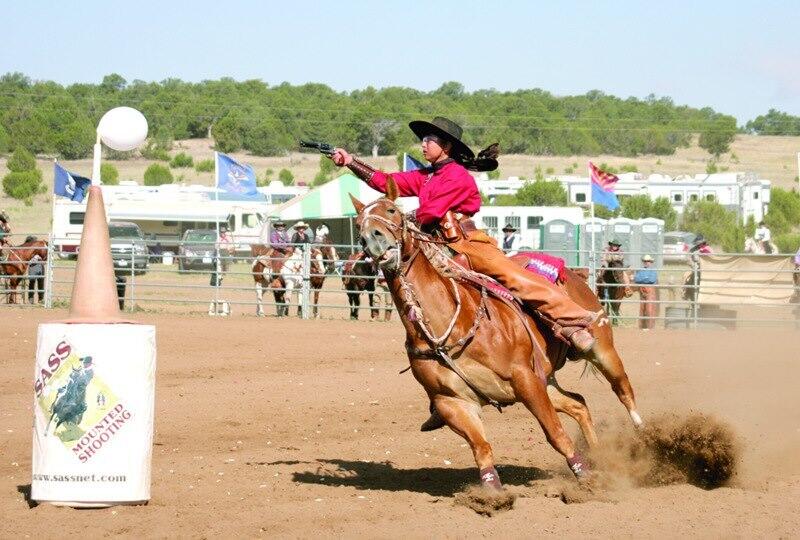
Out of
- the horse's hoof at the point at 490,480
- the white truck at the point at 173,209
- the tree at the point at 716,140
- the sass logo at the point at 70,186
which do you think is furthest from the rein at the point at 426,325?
the tree at the point at 716,140

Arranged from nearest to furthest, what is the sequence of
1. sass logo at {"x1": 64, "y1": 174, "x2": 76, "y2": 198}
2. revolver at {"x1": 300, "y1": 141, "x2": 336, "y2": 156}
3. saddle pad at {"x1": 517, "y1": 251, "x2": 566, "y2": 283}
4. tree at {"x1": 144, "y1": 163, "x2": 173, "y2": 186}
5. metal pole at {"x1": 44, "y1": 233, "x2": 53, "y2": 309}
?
revolver at {"x1": 300, "y1": 141, "x2": 336, "y2": 156} → saddle pad at {"x1": 517, "y1": 251, "x2": 566, "y2": 283} → metal pole at {"x1": 44, "y1": 233, "x2": 53, "y2": 309} → sass logo at {"x1": 64, "y1": 174, "x2": 76, "y2": 198} → tree at {"x1": 144, "y1": 163, "x2": 173, "y2": 186}

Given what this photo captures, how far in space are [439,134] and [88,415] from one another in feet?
9.74

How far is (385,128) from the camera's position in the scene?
8212 centimetres

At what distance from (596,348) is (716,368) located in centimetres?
710

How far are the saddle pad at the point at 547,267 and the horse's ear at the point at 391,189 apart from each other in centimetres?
160

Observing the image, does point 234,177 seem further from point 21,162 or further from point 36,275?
point 21,162

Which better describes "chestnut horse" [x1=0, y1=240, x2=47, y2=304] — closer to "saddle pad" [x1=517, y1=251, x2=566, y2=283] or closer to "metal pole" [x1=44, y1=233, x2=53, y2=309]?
"metal pole" [x1=44, y1=233, x2=53, y2=309]

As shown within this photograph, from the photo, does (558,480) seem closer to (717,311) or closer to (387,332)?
(387,332)

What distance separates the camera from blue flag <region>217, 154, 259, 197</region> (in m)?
29.5

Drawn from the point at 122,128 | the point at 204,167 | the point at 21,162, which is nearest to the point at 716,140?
the point at 204,167

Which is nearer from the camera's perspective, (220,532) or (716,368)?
(220,532)

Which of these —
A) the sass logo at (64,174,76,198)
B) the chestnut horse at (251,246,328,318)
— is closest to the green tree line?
the sass logo at (64,174,76,198)

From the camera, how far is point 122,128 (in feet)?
24.2

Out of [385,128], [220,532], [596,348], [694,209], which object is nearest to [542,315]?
[596,348]
